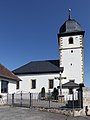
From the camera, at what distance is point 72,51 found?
35938 mm

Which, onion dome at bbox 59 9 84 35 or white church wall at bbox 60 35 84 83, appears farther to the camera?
onion dome at bbox 59 9 84 35

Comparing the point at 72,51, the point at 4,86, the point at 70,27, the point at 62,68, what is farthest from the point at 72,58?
the point at 4,86

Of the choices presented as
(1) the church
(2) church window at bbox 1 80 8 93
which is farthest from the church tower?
(2) church window at bbox 1 80 8 93

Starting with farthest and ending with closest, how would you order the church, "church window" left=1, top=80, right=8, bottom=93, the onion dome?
the onion dome → the church → "church window" left=1, top=80, right=8, bottom=93

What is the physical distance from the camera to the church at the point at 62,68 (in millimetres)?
34594

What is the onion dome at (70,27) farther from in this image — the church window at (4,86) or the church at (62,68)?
the church window at (4,86)

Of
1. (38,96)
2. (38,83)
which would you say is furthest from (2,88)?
(38,83)

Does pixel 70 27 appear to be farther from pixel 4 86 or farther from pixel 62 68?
pixel 4 86

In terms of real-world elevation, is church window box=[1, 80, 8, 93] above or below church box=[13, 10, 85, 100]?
below

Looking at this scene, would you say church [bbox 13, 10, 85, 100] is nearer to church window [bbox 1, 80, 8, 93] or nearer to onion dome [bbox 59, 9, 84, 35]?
onion dome [bbox 59, 9, 84, 35]

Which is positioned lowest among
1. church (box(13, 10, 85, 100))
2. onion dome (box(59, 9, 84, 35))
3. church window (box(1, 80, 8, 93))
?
church window (box(1, 80, 8, 93))

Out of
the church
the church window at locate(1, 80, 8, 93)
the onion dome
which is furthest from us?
the onion dome

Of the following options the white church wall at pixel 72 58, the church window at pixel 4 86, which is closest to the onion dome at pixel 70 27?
the white church wall at pixel 72 58

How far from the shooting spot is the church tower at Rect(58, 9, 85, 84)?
114 ft
